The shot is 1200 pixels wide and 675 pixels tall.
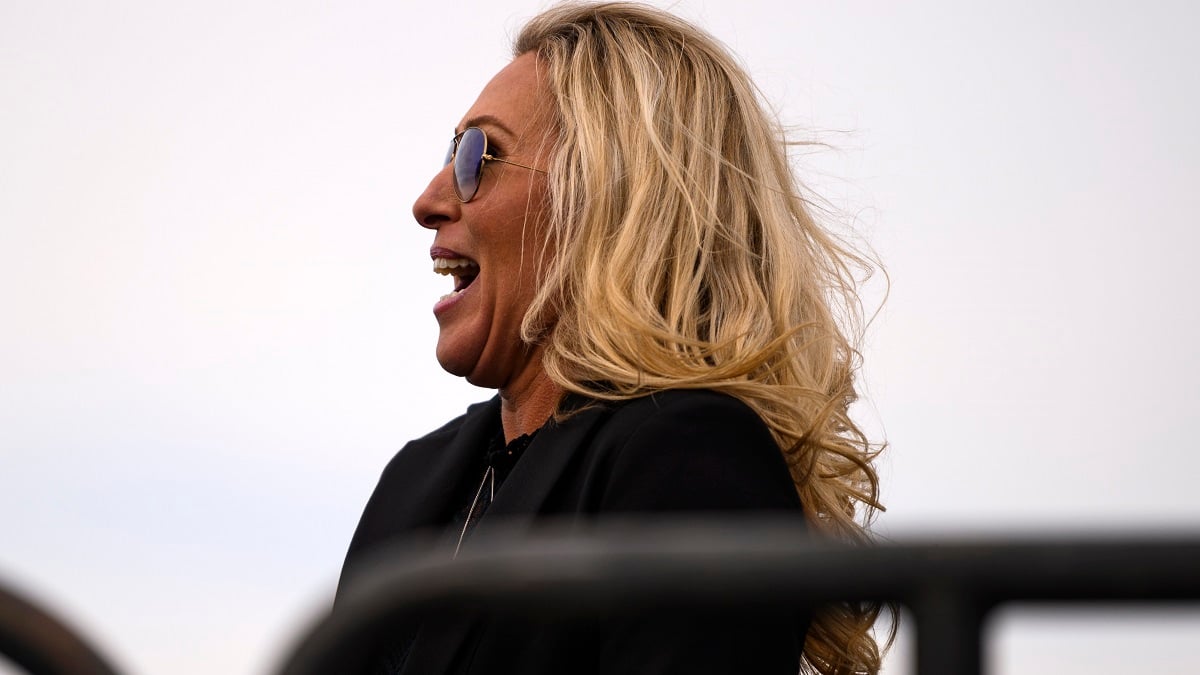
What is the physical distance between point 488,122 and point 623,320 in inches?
27.3

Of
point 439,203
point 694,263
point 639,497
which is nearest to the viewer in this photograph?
point 639,497

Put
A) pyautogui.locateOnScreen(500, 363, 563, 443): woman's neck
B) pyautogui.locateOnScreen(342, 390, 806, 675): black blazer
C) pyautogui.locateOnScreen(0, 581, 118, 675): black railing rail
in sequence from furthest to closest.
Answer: pyautogui.locateOnScreen(500, 363, 563, 443): woman's neck
pyautogui.locateOnScreen(342, 390, 806, 675): black blazer
pyautogui.locateOnScreen(0, 581, 118, 675): black railing rail

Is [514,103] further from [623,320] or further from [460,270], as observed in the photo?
[623,320]

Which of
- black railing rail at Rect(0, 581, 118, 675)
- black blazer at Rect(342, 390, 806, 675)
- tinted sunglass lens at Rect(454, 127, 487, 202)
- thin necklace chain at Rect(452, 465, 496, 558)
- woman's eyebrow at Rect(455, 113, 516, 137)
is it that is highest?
woman's eyebrow at Rect(455, 113, 516, 137)

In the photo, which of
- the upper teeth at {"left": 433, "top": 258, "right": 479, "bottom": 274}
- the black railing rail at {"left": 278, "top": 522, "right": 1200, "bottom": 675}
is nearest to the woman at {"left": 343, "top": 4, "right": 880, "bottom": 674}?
the upper teeth at {"left": 433, "top": 258, "right": 479, "bottom": 274}

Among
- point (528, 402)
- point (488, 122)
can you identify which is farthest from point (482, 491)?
point (488, 122)

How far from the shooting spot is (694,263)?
275 cm

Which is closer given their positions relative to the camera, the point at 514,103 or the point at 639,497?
the point at 639,497

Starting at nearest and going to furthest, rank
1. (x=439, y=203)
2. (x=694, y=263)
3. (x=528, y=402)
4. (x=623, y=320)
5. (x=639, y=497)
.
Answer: (x=639, y=497), (x=623, y=320), (x=694, y=263), (x=528, y=402), (x=439, y=203)

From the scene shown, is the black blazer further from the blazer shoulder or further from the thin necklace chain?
the thin necklace chain

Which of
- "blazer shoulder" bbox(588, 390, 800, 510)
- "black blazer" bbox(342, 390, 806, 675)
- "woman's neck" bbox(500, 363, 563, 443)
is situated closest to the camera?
"black blazer" bbox(342, 390, 806, 675)

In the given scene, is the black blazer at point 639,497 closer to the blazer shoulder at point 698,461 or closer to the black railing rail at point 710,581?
the blazer shoulder at point 698,461

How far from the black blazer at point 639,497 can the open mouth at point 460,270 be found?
516mm

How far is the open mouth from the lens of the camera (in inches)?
120
